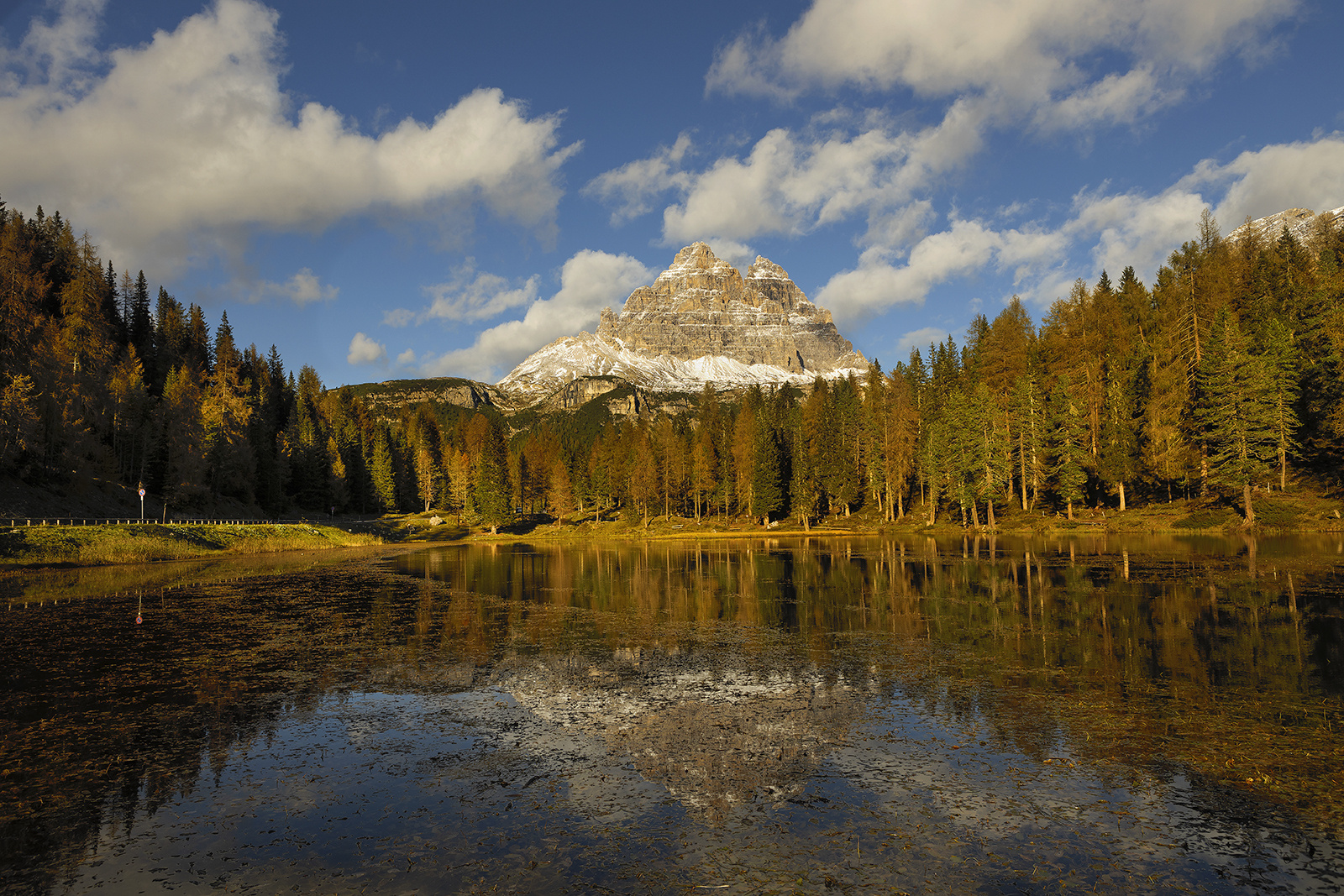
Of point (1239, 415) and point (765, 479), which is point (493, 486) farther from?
point (1239, 415)

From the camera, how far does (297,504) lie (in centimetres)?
11256

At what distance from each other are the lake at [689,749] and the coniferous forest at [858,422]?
47323 mm

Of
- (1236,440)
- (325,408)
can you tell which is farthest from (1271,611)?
(325,408)

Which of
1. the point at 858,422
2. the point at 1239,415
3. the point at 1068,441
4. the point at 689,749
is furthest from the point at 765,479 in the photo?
the point at 689,749

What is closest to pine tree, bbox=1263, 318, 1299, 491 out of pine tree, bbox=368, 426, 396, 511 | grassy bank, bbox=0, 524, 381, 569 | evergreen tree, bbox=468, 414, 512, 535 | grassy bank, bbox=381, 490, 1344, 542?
grassy bank, bbox=381, 490, 1344, 542

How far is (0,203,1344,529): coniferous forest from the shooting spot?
205 feet

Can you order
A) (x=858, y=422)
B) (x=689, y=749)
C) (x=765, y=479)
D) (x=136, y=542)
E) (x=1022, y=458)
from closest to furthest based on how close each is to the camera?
(x=689, y=749), (x=136, y=542), (x=1022, y=458), (x=765, y=479), (x=858, y=422)

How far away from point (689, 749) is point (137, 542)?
62.1m

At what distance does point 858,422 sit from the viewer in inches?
4050


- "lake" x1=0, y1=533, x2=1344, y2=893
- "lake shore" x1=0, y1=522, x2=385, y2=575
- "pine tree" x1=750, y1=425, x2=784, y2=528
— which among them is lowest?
"lake" x1=0, y1=533, x2=1344, y2=893

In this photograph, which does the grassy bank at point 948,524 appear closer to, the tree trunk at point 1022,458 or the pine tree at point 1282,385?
the tree trunk at point 1022,458

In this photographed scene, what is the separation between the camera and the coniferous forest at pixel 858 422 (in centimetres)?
6256

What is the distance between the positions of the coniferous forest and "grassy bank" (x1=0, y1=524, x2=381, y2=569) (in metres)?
16.5

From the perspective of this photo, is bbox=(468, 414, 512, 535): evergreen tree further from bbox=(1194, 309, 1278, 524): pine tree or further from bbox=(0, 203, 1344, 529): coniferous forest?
bbox=(1194, 309, 1278, 524): pine tree
